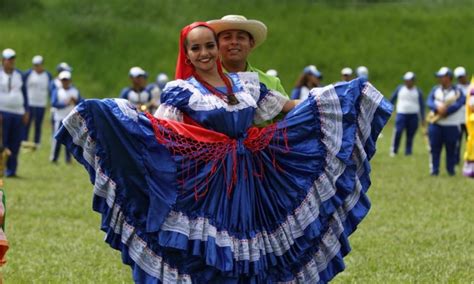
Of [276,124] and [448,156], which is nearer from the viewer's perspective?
[276,124]

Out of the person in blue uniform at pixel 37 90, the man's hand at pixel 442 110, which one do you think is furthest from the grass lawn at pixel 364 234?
the person in blue uniform at pixel 37 90

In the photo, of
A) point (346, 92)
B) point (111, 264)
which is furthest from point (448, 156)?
point (346, 92)

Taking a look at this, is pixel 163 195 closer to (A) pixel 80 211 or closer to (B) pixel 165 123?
(B) pixel 165 123

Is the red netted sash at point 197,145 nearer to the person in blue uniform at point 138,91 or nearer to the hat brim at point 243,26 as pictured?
the hat brim at point 243,26

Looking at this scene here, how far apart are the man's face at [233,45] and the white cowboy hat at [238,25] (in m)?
0.04

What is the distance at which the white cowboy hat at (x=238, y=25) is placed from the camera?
6.75m

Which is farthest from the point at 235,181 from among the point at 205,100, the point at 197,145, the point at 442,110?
the point at 442,110

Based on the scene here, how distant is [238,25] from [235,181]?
1092mm

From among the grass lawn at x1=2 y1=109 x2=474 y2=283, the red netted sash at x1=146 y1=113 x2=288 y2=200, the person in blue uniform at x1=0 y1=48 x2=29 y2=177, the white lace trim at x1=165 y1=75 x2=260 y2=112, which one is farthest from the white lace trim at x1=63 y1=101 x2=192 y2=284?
the person in blue uniform at x1=0 y1=48 x2=29 y2=177

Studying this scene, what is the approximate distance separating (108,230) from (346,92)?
1668mm

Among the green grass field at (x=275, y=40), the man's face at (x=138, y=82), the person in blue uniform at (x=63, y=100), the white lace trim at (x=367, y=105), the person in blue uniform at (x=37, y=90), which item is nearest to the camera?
the white lace trim at (x=367, y=105)

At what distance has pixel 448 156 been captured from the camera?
18.0 m

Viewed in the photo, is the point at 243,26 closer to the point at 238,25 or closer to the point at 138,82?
the point at 238,25

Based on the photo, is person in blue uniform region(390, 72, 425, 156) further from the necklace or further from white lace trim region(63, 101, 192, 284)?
white lace trim region(63, 101, 192, 284)
